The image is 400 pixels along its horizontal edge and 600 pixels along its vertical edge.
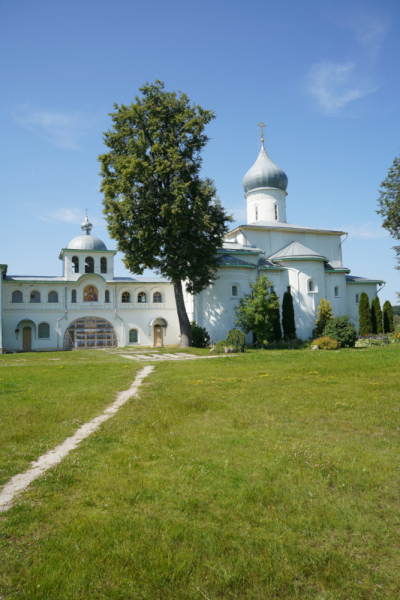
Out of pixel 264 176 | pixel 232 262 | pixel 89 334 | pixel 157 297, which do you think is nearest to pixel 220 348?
pixel 232 262

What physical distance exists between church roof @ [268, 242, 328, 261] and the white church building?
0.08 metres

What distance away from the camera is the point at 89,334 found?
102ft

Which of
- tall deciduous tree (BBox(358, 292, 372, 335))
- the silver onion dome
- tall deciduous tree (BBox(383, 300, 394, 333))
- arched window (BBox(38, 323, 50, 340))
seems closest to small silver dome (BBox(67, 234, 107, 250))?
the silver onion dome

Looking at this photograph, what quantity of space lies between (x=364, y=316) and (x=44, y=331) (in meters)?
24.0

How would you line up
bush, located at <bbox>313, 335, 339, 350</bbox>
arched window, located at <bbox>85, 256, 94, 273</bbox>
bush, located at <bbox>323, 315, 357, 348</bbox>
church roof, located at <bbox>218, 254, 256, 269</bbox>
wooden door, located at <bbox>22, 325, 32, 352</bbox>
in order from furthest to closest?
arched window, located at <bbox>85, 256, 94, 273</bbox> → wooden door, located at <bbox>22, 325, 32, 352</bbox> → church roof, located at <bbox>218, 254, 256, 269</bbox> → bush, located at <bbox>323, 315, 357, 348</bbox> → bush, located at <bbox>313, 335, 339, 350</bbox>

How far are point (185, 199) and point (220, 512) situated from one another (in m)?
20.6

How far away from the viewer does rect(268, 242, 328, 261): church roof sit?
30516 millimetres

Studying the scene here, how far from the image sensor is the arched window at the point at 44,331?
29938 millimetres

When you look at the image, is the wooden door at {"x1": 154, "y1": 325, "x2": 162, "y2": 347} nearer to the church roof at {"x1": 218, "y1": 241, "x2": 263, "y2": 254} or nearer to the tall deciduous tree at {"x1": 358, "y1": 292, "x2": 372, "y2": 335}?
the church roof at {"x1": 218, "y1": 241, "x2": 263, "y2": 254}

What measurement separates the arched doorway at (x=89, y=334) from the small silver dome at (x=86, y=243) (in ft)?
17.4

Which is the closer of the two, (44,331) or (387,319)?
(44,331)

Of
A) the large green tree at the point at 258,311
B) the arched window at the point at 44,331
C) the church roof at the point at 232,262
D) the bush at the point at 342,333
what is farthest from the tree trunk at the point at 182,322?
the arched window at the point at 44,331

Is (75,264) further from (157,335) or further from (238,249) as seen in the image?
(238,249)

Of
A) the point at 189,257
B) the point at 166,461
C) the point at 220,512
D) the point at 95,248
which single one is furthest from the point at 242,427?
the point at 95,248
